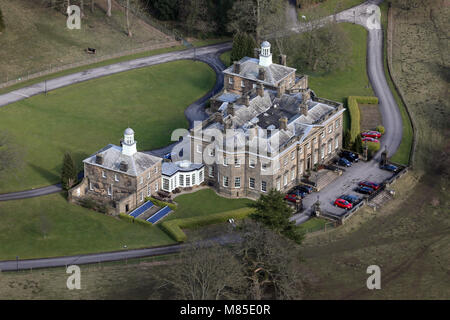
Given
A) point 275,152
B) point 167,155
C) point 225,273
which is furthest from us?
point 167,155

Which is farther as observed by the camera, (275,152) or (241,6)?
(241,6)

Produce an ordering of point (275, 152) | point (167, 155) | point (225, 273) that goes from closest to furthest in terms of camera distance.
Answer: point (225, 273) → point (275, 152) → point (167, 155)

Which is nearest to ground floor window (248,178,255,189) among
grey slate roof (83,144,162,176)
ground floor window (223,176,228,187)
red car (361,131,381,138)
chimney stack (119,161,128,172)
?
ground floor window (223,176,228,187)

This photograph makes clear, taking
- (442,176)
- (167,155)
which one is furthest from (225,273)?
(442,176)

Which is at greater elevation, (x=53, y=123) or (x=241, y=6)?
(x=241, y=6)

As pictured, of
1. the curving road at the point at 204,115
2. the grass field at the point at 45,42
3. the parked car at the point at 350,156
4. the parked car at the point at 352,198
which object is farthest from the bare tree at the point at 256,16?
the parked car at the point at 352,198

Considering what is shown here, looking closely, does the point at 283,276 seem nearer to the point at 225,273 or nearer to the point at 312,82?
the point at 225,273

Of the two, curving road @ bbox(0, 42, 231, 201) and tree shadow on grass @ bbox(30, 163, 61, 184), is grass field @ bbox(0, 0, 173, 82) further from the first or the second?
tree shadow on grass @ bbox(30, 163, 61, 184)

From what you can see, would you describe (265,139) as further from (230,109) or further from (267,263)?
(267,263)
